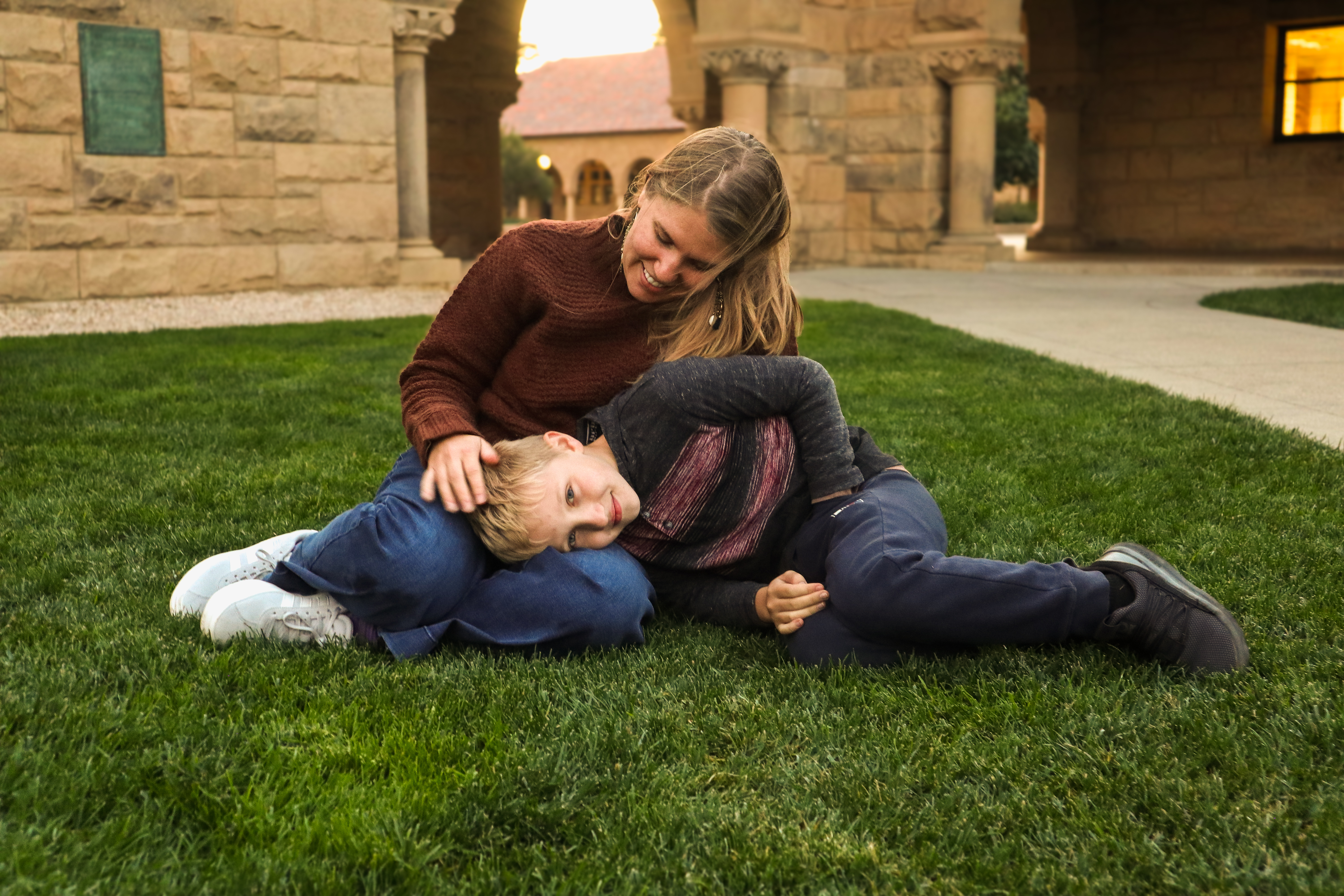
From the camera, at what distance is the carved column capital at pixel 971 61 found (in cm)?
1243

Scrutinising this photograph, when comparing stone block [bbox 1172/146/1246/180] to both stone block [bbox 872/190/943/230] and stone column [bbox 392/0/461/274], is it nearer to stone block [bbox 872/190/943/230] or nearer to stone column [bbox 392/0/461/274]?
stone block [bbox 872/190/943/230]

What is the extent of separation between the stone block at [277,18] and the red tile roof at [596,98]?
30.7m

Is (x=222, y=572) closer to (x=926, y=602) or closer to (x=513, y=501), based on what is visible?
(x=513, y=501)

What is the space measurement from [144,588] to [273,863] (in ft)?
4.52

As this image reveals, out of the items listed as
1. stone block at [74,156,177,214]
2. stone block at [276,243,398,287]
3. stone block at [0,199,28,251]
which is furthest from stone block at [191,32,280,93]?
stone block at [0,199,28,251]

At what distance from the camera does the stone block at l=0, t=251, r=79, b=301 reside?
792cm

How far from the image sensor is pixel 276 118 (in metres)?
8.98

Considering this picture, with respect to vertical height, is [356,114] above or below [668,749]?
above

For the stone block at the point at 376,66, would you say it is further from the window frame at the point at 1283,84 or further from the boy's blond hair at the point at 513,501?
the window frame at the point at 1283,84

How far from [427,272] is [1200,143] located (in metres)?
11.0

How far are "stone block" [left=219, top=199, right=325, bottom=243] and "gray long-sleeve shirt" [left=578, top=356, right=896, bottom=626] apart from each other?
7168mm

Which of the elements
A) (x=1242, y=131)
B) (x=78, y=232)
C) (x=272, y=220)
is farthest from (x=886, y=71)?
(x=78, y=232)

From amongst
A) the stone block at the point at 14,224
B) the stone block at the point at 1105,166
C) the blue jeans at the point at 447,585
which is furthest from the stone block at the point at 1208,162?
the blue jeans at the point at 447,585

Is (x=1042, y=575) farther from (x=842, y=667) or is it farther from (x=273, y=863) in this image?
(x=273, y=863)
